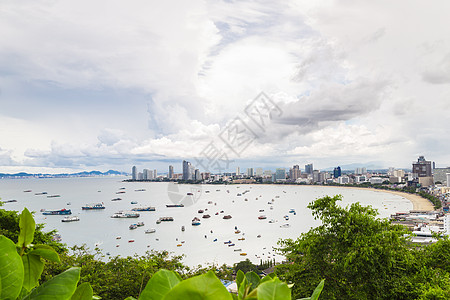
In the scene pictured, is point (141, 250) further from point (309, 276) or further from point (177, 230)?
point (309, 276)

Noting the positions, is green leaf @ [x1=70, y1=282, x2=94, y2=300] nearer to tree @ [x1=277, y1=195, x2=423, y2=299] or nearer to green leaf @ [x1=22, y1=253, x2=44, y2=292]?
green leaf @ [x1=22, y1=253, x2=44, y2=292]

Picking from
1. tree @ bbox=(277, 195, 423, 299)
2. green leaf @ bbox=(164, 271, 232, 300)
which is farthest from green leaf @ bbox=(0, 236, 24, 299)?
tree @ bbox=(277, 195, 423, 299)

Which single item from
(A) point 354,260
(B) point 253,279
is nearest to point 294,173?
(A) point 354,260

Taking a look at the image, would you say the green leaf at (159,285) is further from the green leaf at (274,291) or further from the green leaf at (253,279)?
the green leaf at (253,279)

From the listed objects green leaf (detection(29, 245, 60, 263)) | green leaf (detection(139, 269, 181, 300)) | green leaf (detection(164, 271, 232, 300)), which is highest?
green leaf (detection(164, 271, 232, 300))

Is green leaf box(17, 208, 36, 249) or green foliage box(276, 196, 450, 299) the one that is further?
green foliage box(276, 196, 450, 299)

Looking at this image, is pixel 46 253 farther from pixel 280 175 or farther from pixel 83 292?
pixel 280 175
